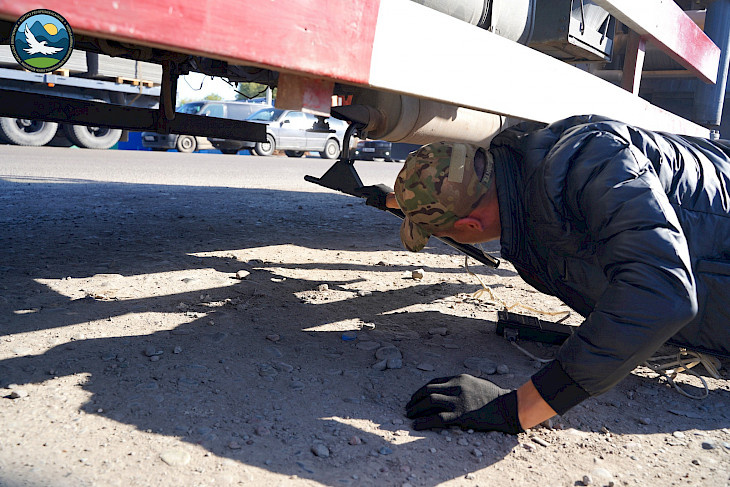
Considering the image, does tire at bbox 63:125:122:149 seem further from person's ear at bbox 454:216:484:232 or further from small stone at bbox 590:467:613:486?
small stone at bbox 590:467:613:486

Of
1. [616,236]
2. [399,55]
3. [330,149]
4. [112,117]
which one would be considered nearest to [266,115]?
[330,149]

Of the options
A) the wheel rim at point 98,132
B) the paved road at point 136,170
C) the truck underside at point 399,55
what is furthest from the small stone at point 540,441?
the wheel rim at point 98,132

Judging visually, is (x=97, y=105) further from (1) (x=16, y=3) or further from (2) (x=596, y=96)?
(2) (x=596, y=96)

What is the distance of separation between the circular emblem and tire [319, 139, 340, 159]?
14.6 metres

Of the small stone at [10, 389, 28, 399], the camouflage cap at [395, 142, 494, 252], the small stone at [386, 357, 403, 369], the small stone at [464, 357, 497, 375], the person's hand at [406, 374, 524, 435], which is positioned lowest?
the small stone at [10, 389, 28, 399]

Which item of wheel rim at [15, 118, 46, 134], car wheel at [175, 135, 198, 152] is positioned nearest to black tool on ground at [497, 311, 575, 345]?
wheel rim at [15, 118, 46, 134]

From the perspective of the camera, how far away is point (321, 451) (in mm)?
1503

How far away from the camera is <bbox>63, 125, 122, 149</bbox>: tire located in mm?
10770

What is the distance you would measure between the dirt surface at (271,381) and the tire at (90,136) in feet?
27.1

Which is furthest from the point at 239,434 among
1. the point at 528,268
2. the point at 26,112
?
the point at 26,112

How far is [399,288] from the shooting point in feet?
10.1

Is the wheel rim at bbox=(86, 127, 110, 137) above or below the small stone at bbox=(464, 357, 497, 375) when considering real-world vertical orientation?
above

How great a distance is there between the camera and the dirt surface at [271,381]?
57.1 inches

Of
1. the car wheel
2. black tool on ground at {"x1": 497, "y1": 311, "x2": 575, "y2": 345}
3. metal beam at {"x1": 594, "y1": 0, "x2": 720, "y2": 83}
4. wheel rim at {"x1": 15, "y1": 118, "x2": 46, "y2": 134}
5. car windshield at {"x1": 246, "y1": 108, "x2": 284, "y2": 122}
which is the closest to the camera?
black tool on ground at {"x1": 497, "y1": 311, "x2": 575, "y2": 345}
